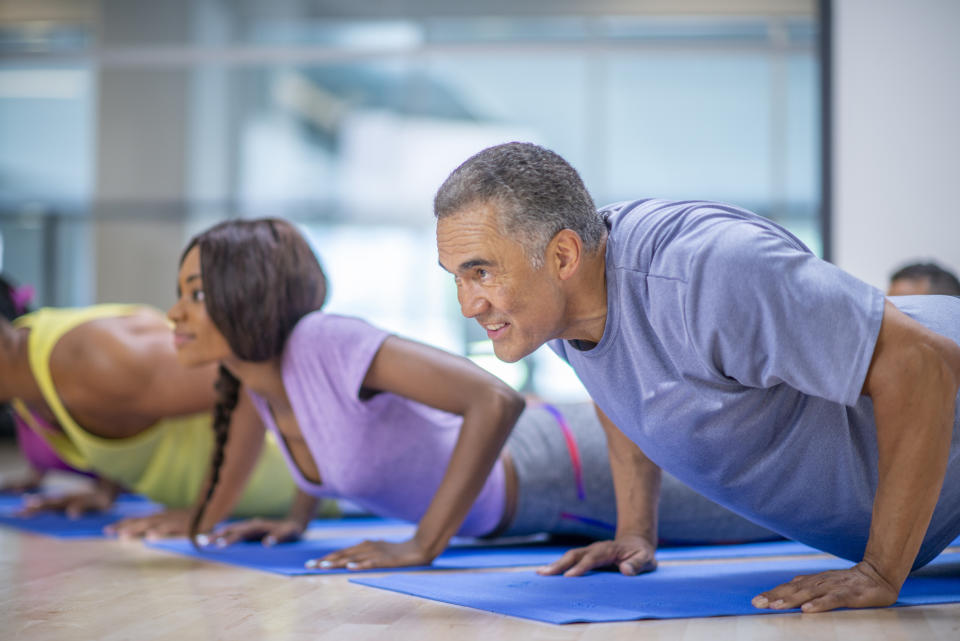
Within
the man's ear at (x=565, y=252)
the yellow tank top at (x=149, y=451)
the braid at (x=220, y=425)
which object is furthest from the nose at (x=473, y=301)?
the yellow tank top at (x=149, y=451)

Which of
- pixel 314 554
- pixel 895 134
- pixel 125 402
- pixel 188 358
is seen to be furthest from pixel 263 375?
pixel 895 134

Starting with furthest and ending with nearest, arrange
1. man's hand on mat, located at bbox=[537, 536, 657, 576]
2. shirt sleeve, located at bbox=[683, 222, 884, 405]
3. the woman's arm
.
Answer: the woman's arm < man's hand on mat, located at bbox=[537, 536, 657, 576] < shirt sleeve, located at bbox=[683, 222, 884, 405]

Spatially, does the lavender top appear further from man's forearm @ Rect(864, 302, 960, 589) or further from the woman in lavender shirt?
man's forearm @ Rect(864, 302, 960, 589)

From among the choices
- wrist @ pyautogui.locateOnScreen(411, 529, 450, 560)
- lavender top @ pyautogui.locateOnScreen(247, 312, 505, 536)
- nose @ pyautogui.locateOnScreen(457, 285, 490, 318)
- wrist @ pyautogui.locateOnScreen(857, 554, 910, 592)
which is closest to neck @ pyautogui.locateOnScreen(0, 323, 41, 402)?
lavender top @ pyautogui.locateOnScreen(247, 312, 505, 536)

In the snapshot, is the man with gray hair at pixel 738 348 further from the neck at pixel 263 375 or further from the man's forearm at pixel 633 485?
the neck at pixel 263 375

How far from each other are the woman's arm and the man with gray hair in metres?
0.31

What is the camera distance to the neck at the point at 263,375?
2203mm

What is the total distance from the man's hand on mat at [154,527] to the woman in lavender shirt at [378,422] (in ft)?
0.75

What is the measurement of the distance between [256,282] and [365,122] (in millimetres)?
4505

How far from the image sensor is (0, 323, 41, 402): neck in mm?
2760

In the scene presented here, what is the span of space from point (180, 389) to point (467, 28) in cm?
432

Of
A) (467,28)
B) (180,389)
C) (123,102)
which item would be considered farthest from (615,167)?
(180,389)

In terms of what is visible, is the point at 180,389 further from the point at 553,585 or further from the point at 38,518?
the point at 553,585

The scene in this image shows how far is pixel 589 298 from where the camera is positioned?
5.02ft
